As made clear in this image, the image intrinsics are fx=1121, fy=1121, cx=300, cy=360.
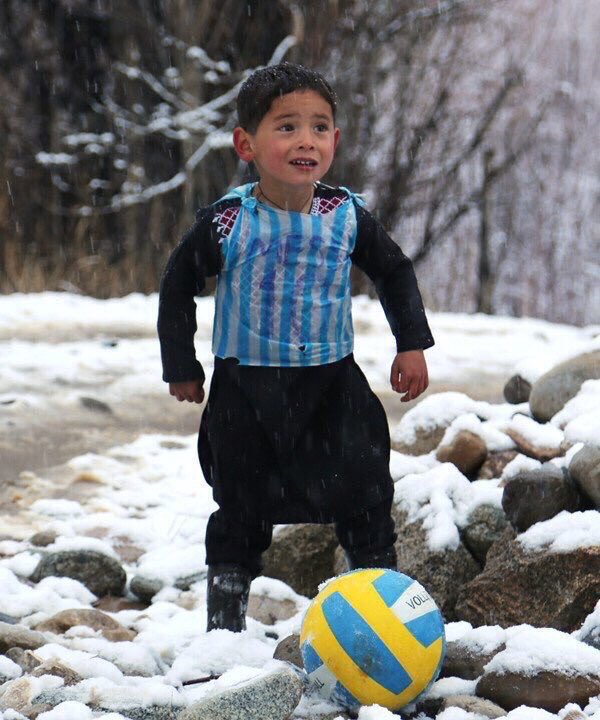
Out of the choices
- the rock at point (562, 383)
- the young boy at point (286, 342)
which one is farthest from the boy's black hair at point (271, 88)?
the rock at point (562, 383)

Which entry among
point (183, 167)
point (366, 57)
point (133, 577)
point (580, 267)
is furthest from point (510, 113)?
point (133, 577)

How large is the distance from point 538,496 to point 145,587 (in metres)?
1.34

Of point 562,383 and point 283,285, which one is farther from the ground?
point 283,285

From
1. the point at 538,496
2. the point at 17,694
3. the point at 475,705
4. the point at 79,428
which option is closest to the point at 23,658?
the point at 17,694

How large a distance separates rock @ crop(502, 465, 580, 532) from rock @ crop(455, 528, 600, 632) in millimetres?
147

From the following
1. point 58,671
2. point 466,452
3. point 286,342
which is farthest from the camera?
point 466,452

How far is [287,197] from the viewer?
2.98 metres

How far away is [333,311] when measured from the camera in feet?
9.88

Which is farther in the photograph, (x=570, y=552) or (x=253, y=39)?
(x=253, y=39)

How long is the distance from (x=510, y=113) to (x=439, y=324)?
29.8ft

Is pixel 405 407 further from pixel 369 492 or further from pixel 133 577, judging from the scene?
pixel 369 492

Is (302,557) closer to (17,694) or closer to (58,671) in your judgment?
(58,671)

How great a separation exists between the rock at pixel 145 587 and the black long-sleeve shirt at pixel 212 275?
100 cm

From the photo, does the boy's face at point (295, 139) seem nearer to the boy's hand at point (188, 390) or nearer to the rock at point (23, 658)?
the boy's hand at point (188, 390)
